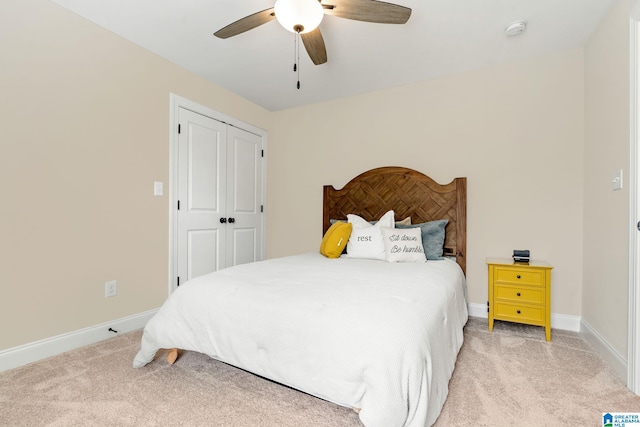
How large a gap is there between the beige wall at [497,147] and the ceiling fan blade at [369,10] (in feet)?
5.27

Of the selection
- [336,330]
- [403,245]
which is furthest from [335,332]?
[403,245]

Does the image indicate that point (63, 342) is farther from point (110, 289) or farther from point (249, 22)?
point (249, 22)

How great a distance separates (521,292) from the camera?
2.46 meters

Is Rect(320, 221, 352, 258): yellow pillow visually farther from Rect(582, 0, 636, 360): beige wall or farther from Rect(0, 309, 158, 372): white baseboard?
Rect(582, 0, 636, 360): beige wall

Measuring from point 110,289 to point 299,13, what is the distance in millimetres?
2455

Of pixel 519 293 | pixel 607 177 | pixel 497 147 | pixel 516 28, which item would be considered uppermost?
pixel 516 28

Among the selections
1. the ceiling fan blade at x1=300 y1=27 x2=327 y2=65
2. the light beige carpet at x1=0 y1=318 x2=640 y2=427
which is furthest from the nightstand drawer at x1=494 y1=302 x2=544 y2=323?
the ceiling fan blade at x1=300 y1=27 x2=327 y2=65

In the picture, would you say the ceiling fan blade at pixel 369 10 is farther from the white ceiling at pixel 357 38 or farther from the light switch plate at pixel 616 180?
the light switch plate at pixel 616 180

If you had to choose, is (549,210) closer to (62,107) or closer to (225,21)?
(225,21)

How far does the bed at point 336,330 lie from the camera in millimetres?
1144

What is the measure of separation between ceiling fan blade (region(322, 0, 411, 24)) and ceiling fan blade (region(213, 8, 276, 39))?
0.34 meters

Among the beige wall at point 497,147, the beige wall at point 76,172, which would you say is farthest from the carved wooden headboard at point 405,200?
the beige wall at point 76,172

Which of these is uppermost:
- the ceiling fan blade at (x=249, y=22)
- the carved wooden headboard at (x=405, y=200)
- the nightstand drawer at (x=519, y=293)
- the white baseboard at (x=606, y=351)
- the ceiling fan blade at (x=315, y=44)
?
the ceiling fan blade at (x=249, y=22)

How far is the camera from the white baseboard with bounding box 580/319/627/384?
176cm
